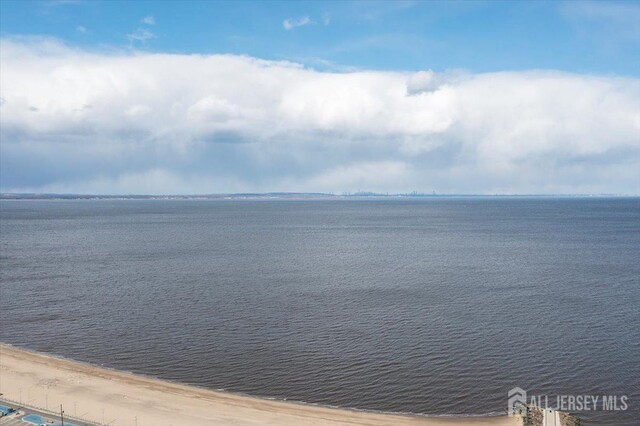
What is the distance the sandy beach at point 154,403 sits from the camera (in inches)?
1684

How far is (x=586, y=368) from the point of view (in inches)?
2146

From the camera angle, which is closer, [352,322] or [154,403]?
[154,403]

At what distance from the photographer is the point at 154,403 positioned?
150ft

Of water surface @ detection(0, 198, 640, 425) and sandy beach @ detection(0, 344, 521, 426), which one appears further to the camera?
water surface @ detection(0, 198, 640, 425)

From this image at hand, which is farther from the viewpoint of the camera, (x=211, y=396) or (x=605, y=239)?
(x=605, y=239)

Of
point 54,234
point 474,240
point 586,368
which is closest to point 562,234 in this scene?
point 474,240

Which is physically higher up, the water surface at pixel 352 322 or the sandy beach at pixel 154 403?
the water surface at pixel 352 322

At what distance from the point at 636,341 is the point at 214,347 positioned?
5127 cm

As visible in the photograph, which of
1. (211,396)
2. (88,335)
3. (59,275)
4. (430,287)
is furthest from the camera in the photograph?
(59,275)

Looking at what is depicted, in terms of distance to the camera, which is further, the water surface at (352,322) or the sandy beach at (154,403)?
the water surface at (352,322)

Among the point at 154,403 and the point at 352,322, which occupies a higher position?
the point at 352,322

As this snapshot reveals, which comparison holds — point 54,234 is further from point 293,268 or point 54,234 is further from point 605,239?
point 605,239

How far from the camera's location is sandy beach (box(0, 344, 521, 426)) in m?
42.8

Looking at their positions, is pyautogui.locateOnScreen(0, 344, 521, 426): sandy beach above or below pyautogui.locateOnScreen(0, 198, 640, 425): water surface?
below
